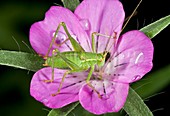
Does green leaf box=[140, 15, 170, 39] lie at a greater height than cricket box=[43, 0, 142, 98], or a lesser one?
greater

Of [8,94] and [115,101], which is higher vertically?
[115,101]

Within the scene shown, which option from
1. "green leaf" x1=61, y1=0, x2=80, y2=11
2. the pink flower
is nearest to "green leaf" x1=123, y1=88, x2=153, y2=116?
the pink flower

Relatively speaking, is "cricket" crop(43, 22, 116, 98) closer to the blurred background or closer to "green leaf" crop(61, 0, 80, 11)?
"green leaf" crop(61, 0, 80, 11)

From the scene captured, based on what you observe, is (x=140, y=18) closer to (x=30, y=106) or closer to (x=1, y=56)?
(x=30, y=106)

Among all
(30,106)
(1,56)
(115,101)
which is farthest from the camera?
(30,106)

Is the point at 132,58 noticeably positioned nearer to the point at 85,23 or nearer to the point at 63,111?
the point at 85,23

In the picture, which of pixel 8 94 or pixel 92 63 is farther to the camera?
pixel 8 94

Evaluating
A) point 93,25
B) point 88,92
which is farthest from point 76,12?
point 88,92
